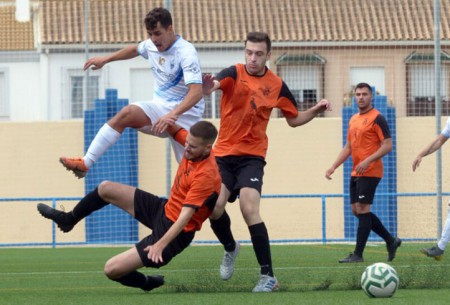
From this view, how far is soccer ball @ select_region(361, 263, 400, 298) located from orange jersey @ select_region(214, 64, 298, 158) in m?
1.94

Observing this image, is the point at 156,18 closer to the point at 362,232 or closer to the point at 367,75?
the point at 362,232

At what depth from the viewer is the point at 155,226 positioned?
991 centimetres

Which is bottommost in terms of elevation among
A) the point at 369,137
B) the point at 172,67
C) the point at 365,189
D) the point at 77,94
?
the point at 365,189

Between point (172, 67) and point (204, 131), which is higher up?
point (172, 67)

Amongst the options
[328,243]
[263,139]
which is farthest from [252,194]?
[328,243]

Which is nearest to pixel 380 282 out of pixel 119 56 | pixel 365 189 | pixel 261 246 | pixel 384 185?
pixel 261 246

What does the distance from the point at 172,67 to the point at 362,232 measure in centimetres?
425

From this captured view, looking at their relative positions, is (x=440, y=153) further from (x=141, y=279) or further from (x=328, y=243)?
(x=141, y=279)

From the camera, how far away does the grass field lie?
9.66 metres

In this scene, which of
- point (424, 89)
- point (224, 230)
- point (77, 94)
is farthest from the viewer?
point (77, 94)

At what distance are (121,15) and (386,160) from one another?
19.3 ft

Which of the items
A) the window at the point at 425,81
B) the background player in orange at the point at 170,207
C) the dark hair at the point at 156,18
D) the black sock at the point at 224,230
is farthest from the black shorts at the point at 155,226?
the window at the point at 425,81

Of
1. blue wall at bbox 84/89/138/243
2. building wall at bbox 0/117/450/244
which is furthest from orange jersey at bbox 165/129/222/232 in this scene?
building wall at bbox 0/117/450/244

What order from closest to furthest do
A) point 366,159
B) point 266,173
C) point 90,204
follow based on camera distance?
point 90,204, point 366,159, point 266,173
